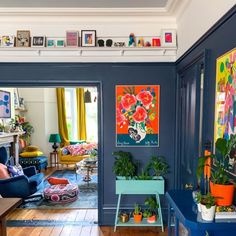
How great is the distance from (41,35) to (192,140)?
2287 millimetres

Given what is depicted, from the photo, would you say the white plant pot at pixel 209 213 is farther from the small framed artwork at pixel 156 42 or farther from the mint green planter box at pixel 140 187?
the small framed artwork at pixel 156 42

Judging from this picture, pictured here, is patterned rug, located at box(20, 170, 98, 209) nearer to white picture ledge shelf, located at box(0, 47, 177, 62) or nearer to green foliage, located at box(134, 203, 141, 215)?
green foliage, located at box(134, 203, 141, 215)

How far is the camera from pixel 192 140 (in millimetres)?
2486

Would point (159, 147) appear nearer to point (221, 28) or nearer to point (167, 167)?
point (167, 167)

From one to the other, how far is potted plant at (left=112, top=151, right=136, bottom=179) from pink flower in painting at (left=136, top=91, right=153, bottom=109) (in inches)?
28.3

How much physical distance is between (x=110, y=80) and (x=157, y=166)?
129 centimetres

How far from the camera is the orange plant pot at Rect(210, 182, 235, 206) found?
1.37 metres

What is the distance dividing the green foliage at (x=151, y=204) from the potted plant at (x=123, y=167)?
0.40m

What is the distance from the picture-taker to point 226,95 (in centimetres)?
165

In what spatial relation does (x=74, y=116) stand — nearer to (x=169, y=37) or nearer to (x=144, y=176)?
(x=144, y=176)

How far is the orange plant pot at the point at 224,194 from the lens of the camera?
4.49 feet

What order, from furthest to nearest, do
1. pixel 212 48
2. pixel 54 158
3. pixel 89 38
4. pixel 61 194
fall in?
1. pixel 54 158
2. pixel 61 194
3. pixel 89 38
4. pixel 212 48

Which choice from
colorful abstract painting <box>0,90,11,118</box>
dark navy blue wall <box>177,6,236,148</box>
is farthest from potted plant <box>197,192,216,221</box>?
colorful abstract painting <box>0,90,11,118</box>

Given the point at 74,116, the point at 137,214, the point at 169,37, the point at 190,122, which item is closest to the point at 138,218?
the point at 137,214
